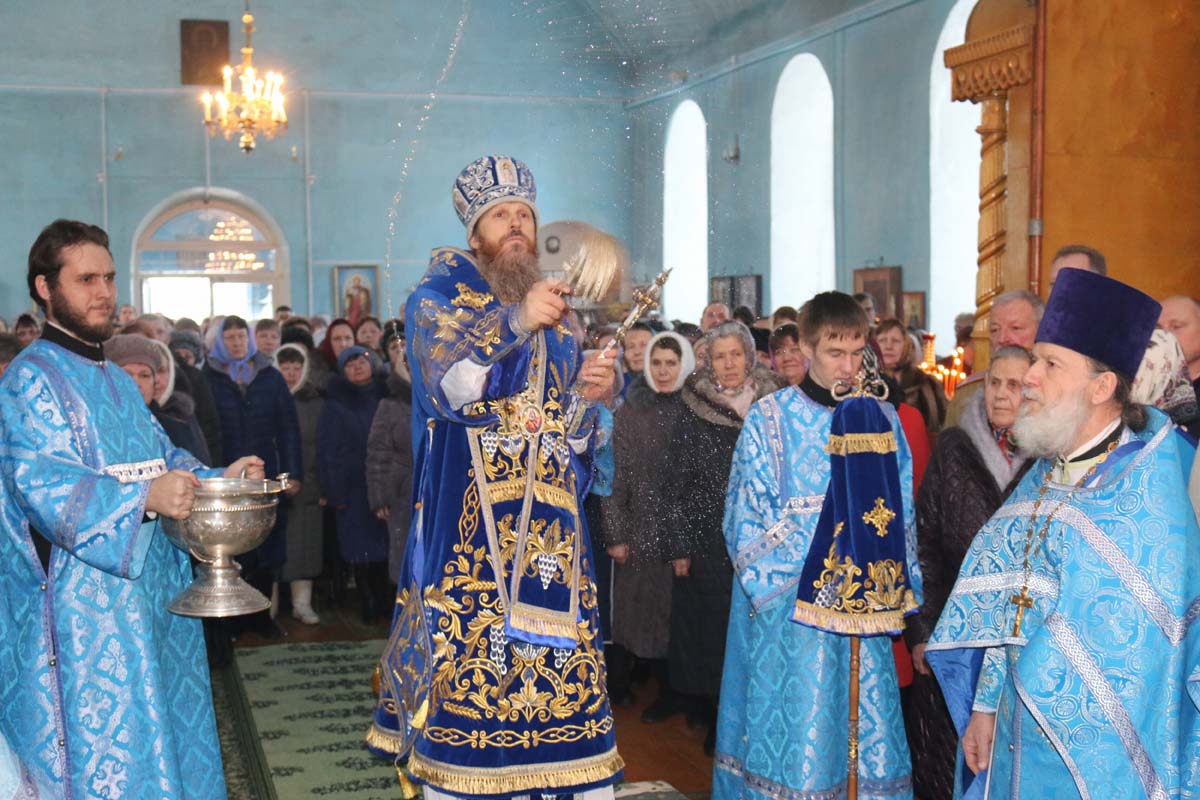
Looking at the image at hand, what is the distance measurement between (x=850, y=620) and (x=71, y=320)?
7.03 ft

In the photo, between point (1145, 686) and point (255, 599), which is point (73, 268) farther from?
point (1145, 686)

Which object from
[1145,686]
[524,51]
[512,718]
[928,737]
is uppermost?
[524,51]

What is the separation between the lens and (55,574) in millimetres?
3109

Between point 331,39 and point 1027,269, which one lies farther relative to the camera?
point 331,39

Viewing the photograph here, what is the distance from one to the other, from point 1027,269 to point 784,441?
178cm

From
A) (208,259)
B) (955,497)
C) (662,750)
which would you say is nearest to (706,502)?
(662,750)

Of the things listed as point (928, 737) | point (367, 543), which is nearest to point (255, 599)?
point (928, 737)

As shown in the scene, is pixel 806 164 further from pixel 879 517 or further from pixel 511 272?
pixel 511 272

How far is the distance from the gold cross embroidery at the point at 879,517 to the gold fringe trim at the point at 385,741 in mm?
1395

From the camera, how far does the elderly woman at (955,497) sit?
13.0 feet

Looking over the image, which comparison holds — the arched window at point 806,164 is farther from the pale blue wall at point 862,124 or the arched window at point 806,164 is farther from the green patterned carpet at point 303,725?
the green patterned carpet at point 303,725

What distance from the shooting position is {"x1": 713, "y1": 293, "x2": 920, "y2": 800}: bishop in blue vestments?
12.8 feet

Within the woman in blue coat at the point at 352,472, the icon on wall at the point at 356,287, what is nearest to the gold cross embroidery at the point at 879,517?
the woman in blue coat at the point at 352,472

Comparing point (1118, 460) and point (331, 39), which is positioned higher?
point (331, 39)
